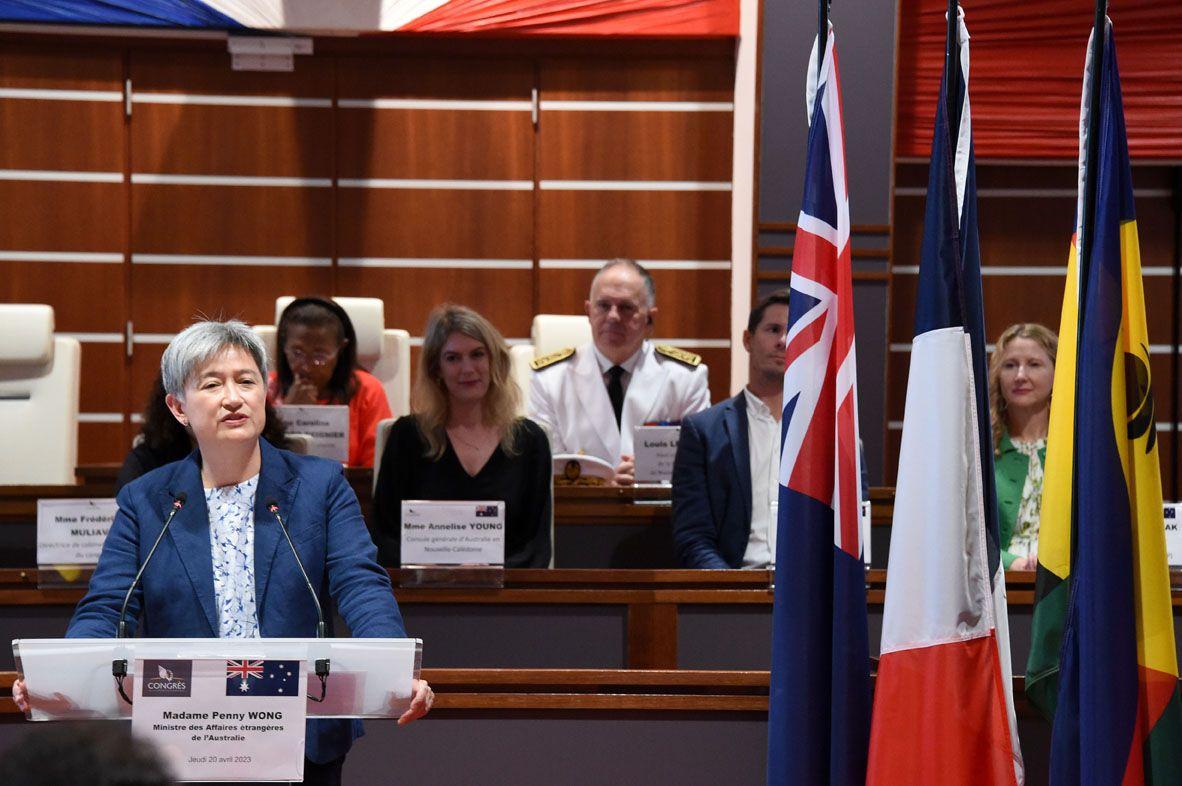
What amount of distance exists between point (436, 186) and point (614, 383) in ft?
7.07

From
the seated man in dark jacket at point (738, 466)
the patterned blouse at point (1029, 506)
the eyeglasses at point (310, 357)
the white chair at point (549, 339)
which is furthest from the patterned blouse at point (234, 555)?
the white chair at point (549, 339)

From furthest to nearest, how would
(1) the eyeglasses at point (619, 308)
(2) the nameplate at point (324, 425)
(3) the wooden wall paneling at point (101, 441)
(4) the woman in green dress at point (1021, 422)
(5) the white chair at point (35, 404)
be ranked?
(3) the wooden wall paneling at point (101, 441) → (5) the white chair at point (35, 404) → (1) the eyeglasses at point (619, 308) → (2) the nameplate at point (324, 425) → (4) the woman in green dress at point (1021, 422)

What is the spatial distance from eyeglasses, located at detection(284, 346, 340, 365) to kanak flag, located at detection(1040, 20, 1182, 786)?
2.82 m

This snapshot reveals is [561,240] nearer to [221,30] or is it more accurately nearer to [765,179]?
[765,179]

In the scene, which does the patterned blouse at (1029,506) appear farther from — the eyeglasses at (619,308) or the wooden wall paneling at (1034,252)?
the wooden wall paneling at (1034,252)

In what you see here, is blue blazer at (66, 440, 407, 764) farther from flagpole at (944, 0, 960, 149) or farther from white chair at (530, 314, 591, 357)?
white chair at (530, 314, 591, 357)

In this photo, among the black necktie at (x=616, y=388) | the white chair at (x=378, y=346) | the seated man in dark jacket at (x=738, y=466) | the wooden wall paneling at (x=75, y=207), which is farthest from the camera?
the wooden wall paneling at (x=75, y=207)

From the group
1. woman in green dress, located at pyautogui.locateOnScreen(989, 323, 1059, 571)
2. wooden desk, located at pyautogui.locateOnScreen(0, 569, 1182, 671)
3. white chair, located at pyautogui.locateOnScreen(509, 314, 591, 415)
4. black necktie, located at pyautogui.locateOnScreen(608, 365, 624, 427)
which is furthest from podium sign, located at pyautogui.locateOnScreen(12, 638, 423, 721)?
white chair, located at pyautogui.locateOnScreen(509, 314, 591, 415)

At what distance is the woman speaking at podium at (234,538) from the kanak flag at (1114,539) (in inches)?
39.4

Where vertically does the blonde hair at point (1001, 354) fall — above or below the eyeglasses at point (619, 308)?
below

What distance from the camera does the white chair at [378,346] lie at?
4.89 metres

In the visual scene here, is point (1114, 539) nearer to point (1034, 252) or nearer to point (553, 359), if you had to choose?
point (553, 359)

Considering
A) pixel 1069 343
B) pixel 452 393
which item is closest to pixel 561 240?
pixel 452 393

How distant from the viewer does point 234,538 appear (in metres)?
1.92
